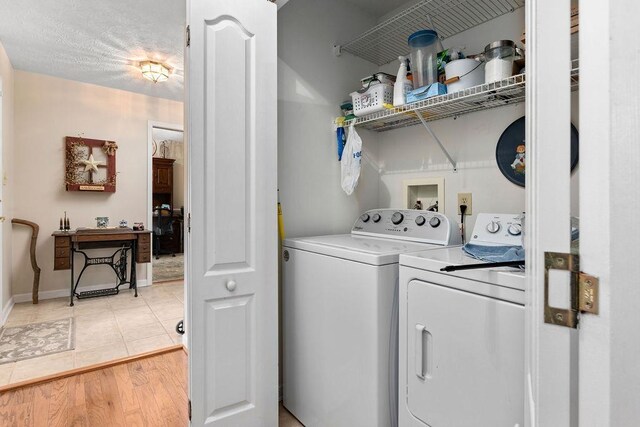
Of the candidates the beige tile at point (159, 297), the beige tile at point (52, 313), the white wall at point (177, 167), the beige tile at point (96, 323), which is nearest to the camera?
the beige tile at point (96, 323)

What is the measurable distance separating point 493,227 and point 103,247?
4490mm

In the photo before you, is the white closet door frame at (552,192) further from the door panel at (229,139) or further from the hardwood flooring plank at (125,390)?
the hardwood flooring plank at (125,390)

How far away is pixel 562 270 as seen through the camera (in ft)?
1.68

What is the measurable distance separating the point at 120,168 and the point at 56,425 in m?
3.44

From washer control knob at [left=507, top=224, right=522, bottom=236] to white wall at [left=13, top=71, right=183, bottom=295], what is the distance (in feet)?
14.9

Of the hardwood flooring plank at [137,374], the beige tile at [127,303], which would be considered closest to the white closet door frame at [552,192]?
the hardwood flooring plank at [137,374]

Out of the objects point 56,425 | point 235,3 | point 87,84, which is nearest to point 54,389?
point 56,425

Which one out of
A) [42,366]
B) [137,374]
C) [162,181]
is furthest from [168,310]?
[162,181]

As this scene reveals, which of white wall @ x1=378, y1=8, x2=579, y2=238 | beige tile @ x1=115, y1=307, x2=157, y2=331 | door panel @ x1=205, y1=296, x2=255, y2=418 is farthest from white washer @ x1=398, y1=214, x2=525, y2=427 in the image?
beige tile @ x1=115, y1=307, x2=157, y2=331

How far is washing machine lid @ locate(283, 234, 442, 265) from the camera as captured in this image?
1.30 meters

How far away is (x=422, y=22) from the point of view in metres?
1.86

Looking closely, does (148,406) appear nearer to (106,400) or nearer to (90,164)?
(106,400)

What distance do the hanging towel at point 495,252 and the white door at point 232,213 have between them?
875 millimetres

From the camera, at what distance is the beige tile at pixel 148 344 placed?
8.66 ft
